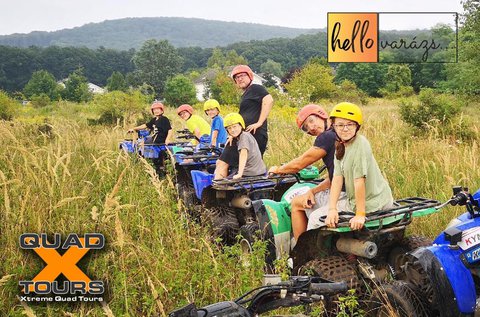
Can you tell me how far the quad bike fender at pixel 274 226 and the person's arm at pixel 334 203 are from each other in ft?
2.68

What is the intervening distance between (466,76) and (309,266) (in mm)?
14347

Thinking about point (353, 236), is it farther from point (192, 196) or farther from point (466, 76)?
point (466, 76)

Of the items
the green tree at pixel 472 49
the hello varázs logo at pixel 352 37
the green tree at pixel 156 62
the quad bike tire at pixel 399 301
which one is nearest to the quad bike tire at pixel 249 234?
the quad bike tire at pixel 399 301

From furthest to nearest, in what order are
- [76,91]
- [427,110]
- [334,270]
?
[76,91]
[427,110]
[334,270]

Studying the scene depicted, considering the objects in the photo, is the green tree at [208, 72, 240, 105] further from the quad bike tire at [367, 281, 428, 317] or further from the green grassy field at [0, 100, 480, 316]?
the quad bike tire at [367, 281, 428, 317]

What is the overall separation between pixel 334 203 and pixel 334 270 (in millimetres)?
496

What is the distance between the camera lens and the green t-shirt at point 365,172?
398 cm

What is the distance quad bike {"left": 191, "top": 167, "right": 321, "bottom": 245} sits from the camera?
214 inches

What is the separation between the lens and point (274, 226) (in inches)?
190

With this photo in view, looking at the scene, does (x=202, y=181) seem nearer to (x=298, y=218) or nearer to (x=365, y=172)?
(x=298, y=218)

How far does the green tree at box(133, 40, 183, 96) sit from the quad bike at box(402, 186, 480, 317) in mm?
107832

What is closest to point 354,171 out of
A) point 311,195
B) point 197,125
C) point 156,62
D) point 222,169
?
point 311,195

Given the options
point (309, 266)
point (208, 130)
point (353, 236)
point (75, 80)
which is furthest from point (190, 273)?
point (75, 80)

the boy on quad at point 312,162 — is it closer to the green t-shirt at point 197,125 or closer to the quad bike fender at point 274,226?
the quad bike fender at point 274,226
